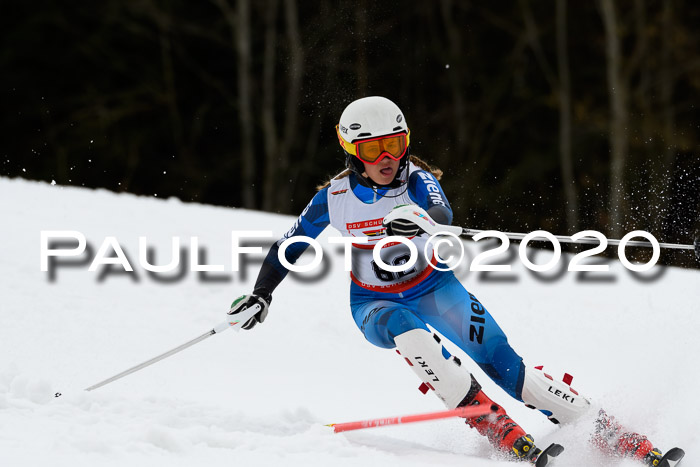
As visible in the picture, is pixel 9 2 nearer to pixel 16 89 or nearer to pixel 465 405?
pixel 16 89

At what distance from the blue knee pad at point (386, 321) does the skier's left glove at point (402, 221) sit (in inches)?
14.3

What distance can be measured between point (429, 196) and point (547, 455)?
1256 mm

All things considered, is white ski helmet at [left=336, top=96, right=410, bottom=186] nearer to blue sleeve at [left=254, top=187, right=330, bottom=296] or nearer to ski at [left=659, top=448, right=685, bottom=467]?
blue sleeve at [left=254, top=187, right=330, bottom=296]

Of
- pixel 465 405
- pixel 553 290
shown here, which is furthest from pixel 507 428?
pixel 553 290

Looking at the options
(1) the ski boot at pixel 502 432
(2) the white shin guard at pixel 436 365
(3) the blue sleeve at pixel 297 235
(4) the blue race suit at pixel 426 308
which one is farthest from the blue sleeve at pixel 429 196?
(1) the ski boot at pixel 502 432

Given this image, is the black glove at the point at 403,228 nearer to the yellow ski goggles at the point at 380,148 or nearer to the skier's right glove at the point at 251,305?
the yellow ski goggles at the point at 380,148

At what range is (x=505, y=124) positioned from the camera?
18.7 metres

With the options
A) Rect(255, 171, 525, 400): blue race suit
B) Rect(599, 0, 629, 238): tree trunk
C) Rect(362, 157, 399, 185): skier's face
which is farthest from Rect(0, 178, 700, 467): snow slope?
Rect(599, 0, 629, 238): tree trunk

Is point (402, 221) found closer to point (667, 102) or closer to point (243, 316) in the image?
point (243, 316)

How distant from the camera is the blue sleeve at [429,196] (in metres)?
4.19

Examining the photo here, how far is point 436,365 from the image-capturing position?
3.92m

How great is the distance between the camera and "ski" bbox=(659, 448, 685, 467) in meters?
3.78

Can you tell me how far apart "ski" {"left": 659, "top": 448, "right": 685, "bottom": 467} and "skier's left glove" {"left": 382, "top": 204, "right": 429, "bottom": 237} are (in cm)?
135

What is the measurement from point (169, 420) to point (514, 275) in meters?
4.45
